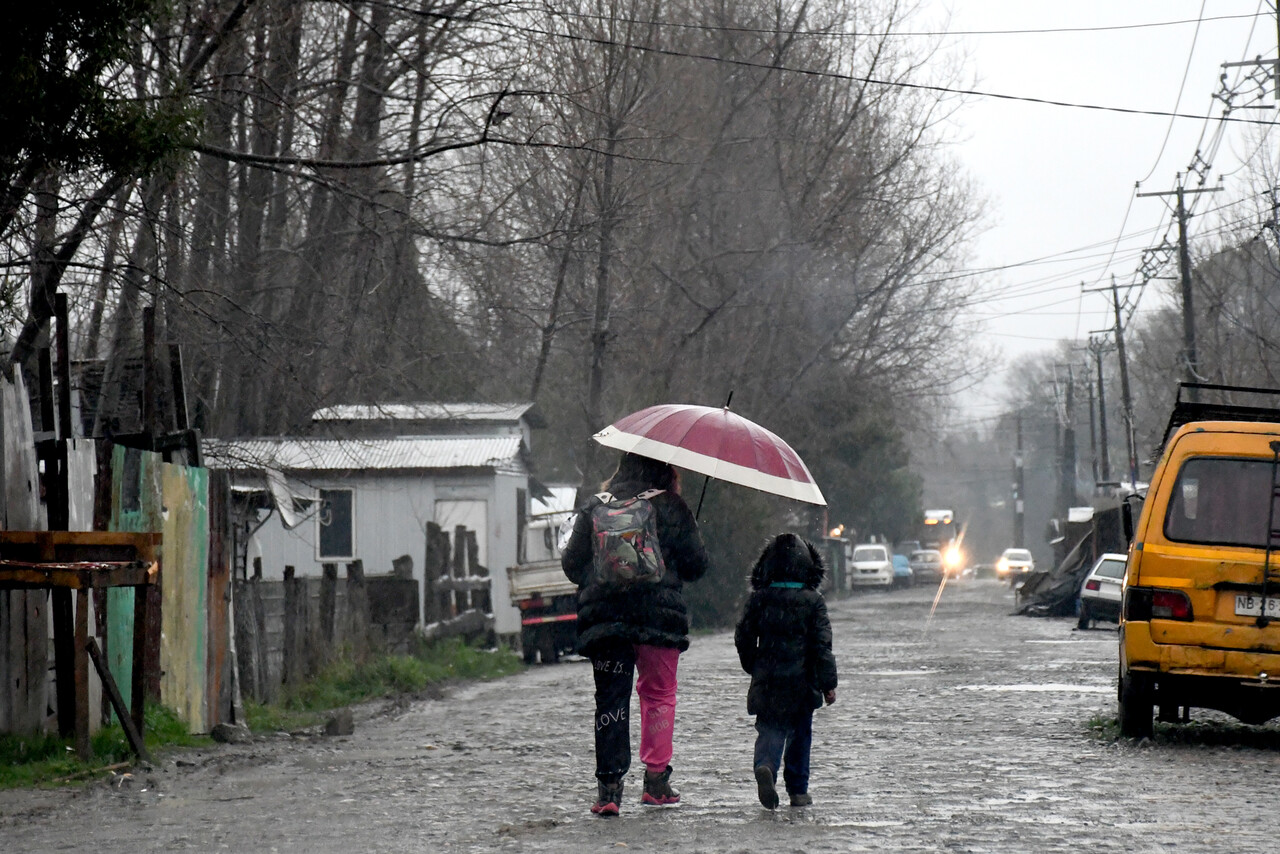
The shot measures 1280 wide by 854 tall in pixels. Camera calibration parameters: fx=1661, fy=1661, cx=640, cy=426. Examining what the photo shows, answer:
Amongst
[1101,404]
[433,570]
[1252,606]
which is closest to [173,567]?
[1252,606]

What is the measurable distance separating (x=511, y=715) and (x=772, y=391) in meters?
25.5

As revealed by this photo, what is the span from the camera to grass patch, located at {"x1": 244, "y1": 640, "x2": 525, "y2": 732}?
13.6 meters

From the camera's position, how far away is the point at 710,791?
8.42m

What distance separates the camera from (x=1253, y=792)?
8.30 metres

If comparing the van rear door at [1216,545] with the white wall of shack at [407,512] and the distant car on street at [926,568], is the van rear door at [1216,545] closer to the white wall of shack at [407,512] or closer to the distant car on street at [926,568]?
the white wall of shack at [407,512]

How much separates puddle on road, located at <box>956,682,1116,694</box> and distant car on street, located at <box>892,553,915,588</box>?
59453mm

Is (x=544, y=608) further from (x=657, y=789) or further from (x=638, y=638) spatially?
(x=638, y=638)

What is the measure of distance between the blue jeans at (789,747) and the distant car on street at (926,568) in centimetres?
7239

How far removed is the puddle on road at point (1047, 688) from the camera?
15375 mm

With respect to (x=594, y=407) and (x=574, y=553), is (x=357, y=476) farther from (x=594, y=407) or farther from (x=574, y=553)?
(x=574, y=553)

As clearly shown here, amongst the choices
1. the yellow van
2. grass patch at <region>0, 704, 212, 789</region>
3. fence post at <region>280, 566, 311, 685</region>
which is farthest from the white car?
grass patch at <region>0, 704, 212, 789</region>

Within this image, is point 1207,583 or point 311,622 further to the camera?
point 311,622

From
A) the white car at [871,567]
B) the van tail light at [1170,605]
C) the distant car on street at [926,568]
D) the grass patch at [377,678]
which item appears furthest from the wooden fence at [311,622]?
the distant car on street at [926,568]

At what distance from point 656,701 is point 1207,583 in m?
4.30
